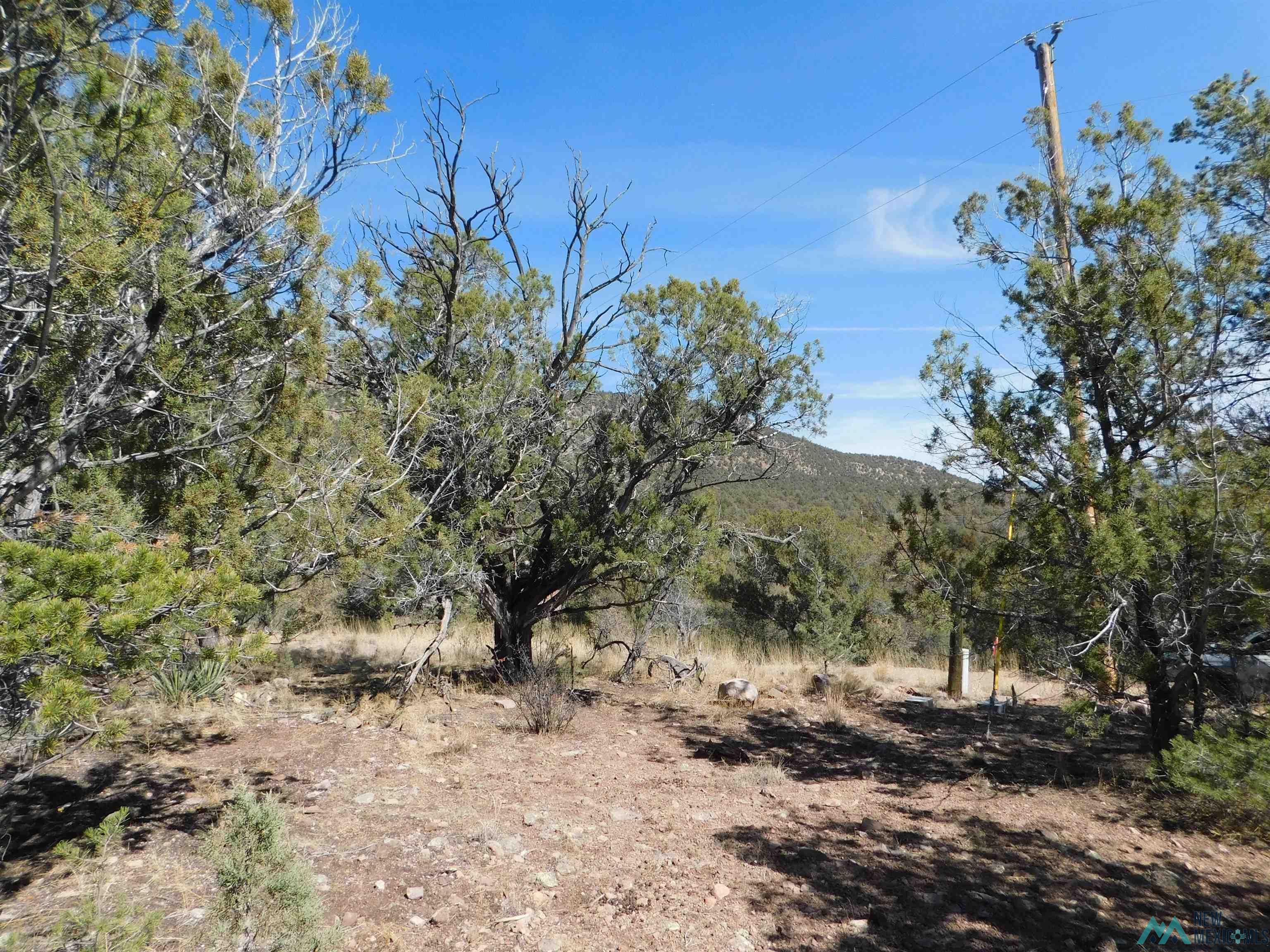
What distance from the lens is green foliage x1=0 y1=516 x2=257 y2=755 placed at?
2.19m

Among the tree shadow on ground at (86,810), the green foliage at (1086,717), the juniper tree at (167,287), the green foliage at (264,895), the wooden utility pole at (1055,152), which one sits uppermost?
the wooden utility pole at (1055,152)

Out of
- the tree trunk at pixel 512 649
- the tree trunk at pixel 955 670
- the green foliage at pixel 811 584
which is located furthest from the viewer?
the green foliage at pixel 811 584

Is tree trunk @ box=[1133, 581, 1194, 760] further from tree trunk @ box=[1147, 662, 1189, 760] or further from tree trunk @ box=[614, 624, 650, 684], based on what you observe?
tree trunk @ box=[614, 624, 650, 684]

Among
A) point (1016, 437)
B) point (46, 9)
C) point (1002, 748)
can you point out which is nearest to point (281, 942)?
point (46, 9)

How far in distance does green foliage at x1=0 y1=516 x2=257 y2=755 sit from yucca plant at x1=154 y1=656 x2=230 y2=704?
14.1ft

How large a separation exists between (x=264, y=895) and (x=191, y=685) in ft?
17.1

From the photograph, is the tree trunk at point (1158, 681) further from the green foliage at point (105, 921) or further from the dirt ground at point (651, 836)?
the green foliage at point (105, 921)

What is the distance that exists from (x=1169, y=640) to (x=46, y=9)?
24.5ft

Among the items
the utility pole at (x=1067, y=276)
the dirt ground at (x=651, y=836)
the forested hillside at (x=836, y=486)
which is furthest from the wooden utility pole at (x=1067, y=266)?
the forested hillside at (x=836, y=486)

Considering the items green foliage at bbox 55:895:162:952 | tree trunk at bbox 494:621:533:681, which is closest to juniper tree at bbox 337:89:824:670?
tree trunk at bbox 494:621:533:681

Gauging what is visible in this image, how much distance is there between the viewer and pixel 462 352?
7.72 m

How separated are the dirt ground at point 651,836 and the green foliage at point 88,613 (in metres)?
1.36

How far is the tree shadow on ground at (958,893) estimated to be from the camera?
3.31 metres

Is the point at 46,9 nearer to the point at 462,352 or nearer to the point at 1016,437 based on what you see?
the point at 462,352
